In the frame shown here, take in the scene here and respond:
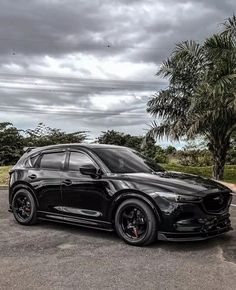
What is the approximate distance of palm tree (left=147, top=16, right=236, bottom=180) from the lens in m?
17.5

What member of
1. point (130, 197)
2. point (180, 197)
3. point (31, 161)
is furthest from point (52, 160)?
point (180, 197)

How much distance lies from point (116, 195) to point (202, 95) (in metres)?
11.1

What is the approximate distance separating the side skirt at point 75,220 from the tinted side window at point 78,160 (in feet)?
2.69

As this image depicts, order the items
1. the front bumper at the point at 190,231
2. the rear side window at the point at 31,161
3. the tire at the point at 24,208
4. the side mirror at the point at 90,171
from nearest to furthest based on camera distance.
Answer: the front bumper at the point at 190,231
the side mirror at the point at 90,171
the tire at the point at 24,208
the rear side window at the point at 31,161

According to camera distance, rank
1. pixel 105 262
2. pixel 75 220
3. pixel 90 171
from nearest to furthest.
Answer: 1. pixel 105 262
2. pixel 90 171
3. pixel 75 220

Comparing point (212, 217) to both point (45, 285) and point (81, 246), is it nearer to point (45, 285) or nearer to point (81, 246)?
point (81, 246)

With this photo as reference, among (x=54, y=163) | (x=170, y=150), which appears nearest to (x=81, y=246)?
(x=54, y=163)

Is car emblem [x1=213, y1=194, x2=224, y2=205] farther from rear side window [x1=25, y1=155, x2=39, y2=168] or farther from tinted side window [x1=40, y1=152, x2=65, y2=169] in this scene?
rear side window [x1=25, y1=155, x2=39, y2=168]

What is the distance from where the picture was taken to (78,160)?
8.20 metres

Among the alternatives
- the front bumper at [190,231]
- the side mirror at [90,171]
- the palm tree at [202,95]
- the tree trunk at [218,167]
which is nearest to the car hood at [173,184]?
the front bumper at [190,231]

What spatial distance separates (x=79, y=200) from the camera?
782cm

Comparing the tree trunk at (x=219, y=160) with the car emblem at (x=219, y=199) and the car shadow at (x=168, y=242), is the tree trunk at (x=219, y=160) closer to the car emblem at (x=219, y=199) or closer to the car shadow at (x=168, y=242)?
the car shadow at (x=168, y=242)

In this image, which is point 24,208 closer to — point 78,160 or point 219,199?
point 78,160

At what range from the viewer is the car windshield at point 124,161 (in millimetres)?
7859
